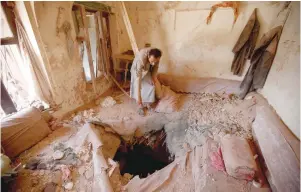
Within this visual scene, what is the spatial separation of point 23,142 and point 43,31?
67.1 inches

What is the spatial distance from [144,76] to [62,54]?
155 centimetres

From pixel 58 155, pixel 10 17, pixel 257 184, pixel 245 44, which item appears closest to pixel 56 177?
pixel 58 155

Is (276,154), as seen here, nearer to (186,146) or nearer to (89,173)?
(186,146)

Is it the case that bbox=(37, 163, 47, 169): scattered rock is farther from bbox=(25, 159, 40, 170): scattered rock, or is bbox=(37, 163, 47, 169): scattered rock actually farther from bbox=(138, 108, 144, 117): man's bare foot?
bbox=(138, 108, 144, 117): man's bare foot

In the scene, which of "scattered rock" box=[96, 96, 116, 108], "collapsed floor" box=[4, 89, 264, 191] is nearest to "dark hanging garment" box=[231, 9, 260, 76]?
"collapsed floor" box=[4, 89, 264, 191]

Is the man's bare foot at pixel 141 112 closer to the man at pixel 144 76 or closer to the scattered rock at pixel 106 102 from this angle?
the man at pixel 144 76

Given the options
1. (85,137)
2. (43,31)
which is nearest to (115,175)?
(85,137)

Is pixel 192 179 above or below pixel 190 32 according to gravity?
below

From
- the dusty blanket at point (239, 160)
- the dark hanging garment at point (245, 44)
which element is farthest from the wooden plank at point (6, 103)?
the dark hanging garment at point (245, 44)

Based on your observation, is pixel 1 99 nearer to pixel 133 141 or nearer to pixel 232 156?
pixel 133 141

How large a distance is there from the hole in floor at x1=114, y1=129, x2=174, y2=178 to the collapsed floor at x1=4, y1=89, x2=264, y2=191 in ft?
0.09

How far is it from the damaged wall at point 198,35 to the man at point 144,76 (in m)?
1.34

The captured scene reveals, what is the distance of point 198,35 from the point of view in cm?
387

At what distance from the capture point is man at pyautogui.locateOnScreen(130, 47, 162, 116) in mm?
2868
